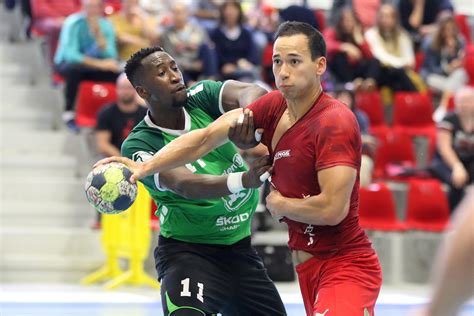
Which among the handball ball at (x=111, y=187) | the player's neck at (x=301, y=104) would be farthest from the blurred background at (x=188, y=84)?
the player's neck at (x=301, y=104)

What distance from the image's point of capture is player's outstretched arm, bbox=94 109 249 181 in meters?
4.21

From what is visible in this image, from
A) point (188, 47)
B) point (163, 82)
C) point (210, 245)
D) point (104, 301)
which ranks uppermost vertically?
point (163, 82)

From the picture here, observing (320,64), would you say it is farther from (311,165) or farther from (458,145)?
(458,145)

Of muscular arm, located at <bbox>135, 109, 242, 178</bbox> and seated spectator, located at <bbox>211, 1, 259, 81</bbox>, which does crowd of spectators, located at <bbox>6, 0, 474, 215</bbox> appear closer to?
seated spectator, located at <bbox>211, 1, 259, 81</bbox>

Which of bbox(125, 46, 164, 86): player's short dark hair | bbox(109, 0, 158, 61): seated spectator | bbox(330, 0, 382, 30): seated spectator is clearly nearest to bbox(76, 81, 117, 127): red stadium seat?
bbox(109, 0, 158, 61): seated spectator

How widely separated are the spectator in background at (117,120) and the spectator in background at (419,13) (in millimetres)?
4881

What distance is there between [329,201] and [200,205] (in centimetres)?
102

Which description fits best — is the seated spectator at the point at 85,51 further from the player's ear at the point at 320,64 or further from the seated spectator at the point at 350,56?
the player's ear at the point at 320,64

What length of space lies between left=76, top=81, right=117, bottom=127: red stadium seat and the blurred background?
1cm

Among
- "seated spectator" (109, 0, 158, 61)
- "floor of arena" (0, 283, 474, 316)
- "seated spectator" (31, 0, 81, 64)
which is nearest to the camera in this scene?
"floor of arena" (0, 283, 474, 316)

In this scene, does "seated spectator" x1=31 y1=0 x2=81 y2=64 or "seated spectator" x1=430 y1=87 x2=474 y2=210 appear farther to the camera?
"seated spectator" x1=31 y1=0 x2=81 y2=64

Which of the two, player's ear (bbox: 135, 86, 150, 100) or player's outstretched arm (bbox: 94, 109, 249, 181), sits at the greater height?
player's ear (bbox: 135, 86, 150, 100)

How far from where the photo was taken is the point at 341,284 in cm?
397

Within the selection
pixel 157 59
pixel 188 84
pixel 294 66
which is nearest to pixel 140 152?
pixel 157 59
